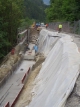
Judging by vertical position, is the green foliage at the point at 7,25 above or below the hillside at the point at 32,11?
above

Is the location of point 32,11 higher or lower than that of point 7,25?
lower

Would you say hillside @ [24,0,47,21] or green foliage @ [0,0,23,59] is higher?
green foliage @ [0,0,23,59]

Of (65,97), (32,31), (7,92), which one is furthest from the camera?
(32,31)

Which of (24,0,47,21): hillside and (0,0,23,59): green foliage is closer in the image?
(0,0,23,59): green foliage

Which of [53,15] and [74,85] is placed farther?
[53,15]

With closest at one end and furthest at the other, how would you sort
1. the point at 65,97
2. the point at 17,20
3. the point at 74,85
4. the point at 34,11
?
the point at 65,97, the point at 74,85, the point at 17,20, the point at 34,11

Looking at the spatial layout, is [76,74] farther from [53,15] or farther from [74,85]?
[53,15]

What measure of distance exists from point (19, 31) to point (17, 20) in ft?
7.56

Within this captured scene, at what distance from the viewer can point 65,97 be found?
6941 mm

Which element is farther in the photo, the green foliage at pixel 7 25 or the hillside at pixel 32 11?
the hillside at pixel 32 11

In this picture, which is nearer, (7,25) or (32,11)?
(7,25)

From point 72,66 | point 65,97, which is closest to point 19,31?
point 72,66

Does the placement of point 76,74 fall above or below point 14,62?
above

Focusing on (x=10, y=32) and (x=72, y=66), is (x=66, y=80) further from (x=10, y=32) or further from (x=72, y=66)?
(x=10, y=32)
